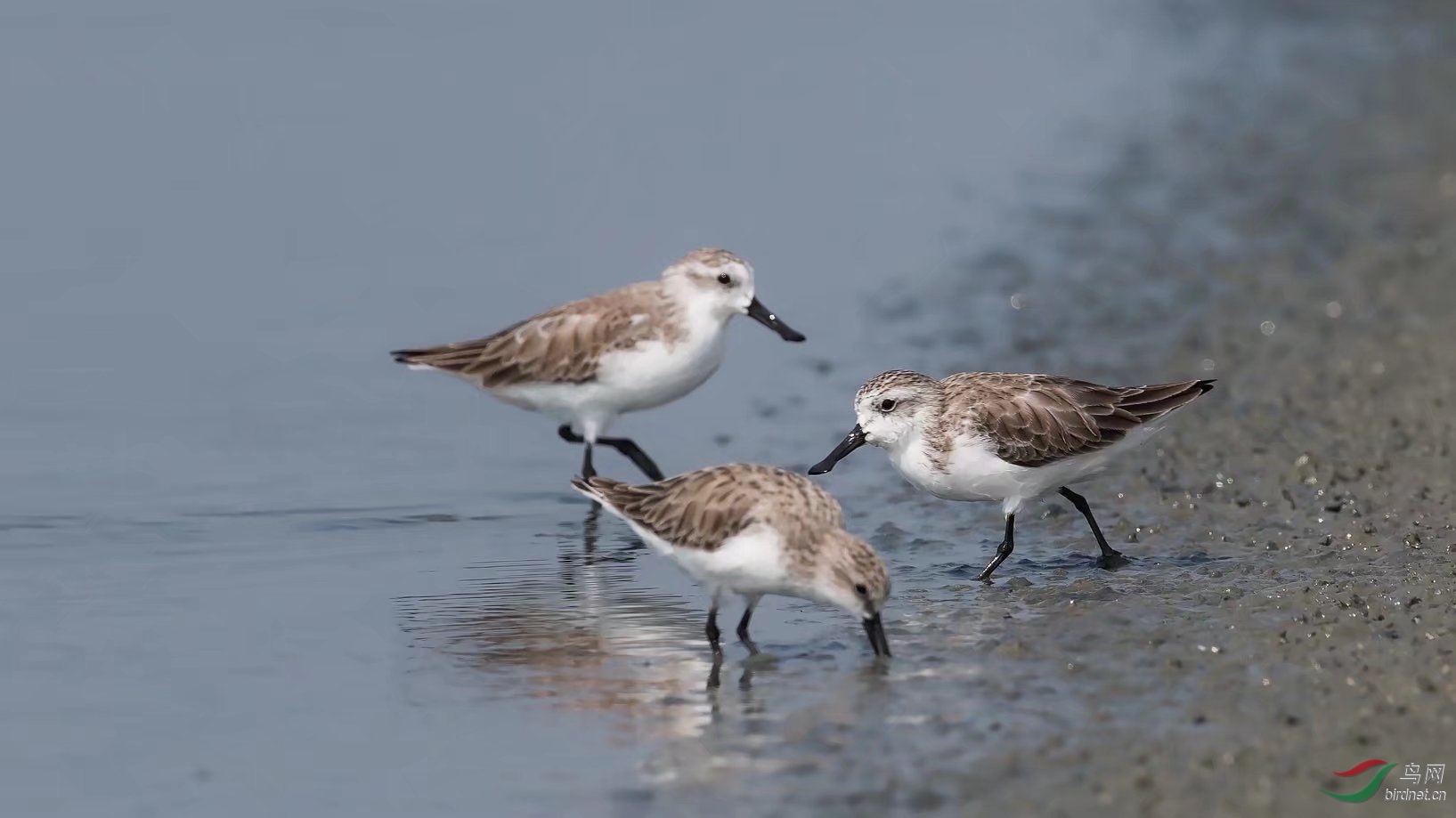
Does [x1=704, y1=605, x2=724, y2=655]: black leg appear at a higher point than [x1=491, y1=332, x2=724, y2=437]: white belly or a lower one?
lower

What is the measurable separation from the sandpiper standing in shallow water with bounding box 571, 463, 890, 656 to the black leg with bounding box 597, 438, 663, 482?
2.97 m

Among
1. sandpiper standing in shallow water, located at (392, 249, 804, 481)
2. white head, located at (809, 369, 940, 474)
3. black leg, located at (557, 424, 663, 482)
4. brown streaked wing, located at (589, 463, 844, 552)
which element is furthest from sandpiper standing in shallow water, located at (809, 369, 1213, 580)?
black leg, located at (557, 424, 663, 482)

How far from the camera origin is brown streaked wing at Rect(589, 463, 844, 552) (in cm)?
907

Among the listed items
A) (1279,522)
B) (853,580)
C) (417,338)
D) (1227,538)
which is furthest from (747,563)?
(417,338)

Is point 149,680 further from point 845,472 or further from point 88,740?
point 845,472

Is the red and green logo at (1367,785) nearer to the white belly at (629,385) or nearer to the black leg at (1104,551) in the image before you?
the black leg at (1104,551)

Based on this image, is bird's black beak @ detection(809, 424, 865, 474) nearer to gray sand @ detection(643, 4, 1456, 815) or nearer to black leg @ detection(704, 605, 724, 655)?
gray sand @ detection(643, 4, 1456, 815)

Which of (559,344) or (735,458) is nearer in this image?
(559,344)

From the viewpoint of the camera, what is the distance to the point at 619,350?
41.0ft

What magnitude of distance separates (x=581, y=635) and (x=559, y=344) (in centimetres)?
318

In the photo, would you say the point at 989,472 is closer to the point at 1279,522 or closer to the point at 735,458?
the point at 1279,522

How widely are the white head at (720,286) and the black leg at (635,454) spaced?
39.4 inches

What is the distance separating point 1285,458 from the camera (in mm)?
12461

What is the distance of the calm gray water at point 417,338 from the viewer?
27.5 ft
